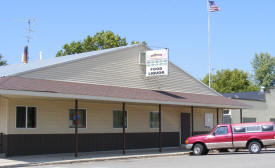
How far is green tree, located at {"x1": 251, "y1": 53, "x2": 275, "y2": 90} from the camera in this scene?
85688 millimetres

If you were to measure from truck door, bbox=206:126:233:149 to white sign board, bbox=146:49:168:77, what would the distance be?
4509 millimetres

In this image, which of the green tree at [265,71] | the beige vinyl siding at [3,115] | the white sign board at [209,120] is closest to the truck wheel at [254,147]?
the white sign board at [209,120]

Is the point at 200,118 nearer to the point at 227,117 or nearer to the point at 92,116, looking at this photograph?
the point at 227,117

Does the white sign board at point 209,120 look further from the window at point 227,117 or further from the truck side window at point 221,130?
the truck side window at point 221,130

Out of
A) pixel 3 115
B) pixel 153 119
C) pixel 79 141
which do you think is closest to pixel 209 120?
pixel 153 119

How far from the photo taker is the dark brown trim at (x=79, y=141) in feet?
68.7

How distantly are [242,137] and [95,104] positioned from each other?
7937mm

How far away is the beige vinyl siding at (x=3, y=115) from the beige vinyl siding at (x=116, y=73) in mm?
1537

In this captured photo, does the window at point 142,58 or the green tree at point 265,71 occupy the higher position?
the green tree at point 265,71

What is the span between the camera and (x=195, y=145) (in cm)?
2397

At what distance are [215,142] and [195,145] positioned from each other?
1.15 m

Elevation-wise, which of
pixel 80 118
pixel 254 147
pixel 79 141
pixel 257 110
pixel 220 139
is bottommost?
pixel 254 147

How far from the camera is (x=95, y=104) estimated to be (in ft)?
79.8

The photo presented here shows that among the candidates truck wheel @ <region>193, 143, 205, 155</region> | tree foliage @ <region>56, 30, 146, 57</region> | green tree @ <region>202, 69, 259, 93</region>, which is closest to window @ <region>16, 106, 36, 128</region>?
truck wheel @ <region>193, 143, 205, 155</region>
